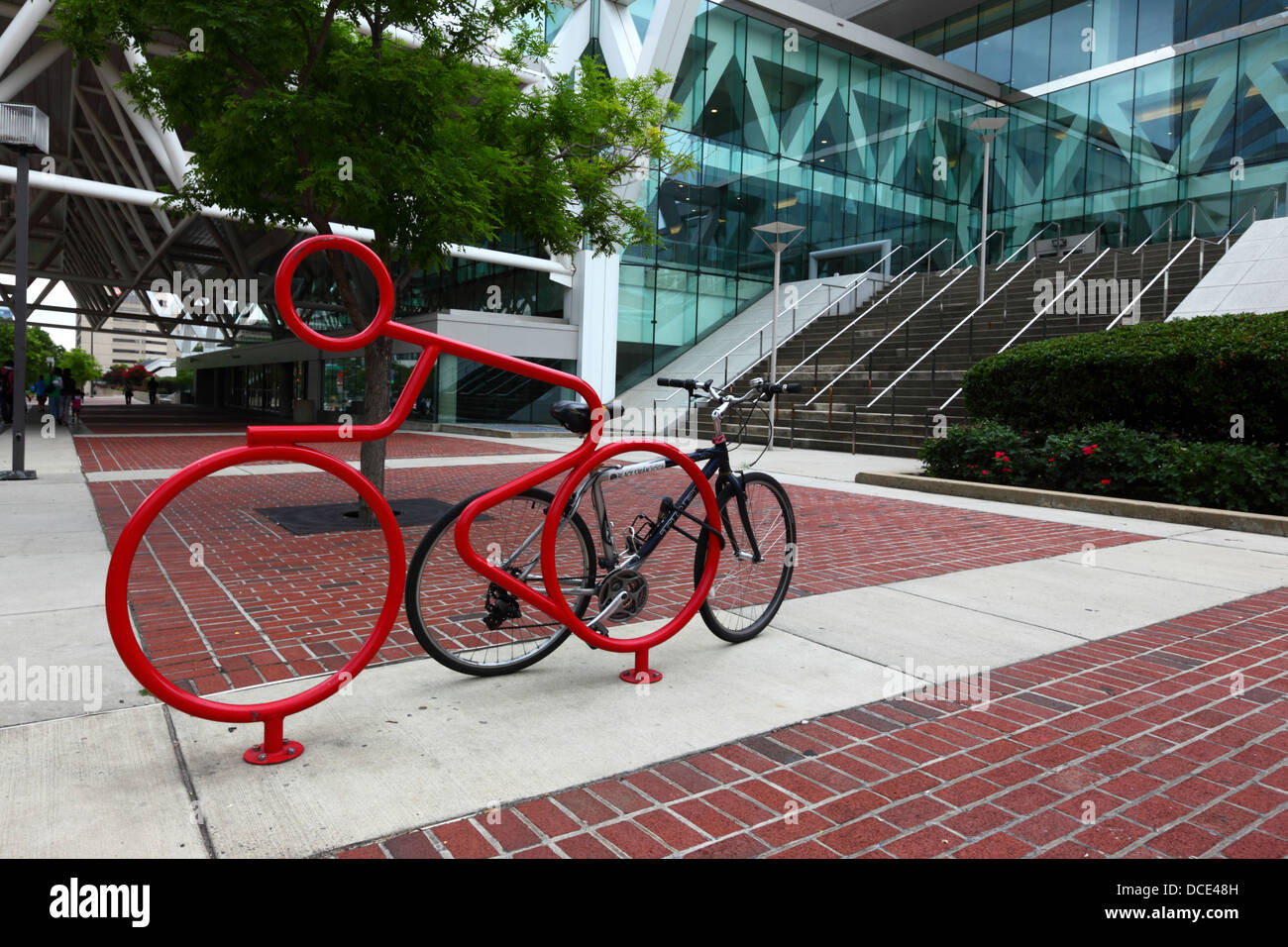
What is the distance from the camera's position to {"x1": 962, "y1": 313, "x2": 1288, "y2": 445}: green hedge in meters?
9.54

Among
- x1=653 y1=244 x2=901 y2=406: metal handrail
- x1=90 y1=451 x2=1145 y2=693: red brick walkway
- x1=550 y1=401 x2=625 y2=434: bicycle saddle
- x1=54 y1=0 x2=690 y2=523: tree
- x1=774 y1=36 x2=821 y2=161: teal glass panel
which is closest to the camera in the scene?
x1=550 y1=401 x2=625 y2=434: bicycle saddle

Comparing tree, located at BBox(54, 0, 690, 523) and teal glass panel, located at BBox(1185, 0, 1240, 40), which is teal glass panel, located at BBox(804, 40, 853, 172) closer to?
teal glass panel, located at BBox(1185, 0, 1240, 40)

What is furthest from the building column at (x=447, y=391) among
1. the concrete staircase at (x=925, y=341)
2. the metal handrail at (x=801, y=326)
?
the concrete staircase at (x=925, y=341)

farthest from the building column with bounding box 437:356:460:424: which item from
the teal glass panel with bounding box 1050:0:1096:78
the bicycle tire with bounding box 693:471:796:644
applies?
the teal glass panel with bounding box 1050:0:1096:78

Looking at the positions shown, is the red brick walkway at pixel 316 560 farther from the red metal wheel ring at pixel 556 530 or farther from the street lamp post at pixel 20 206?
the street lamp post at pixel 20 206

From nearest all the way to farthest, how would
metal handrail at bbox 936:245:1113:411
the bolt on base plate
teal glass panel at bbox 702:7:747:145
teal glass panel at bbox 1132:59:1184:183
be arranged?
the bolt on base plate
metal handrail at bbox 936:245:1113:411
teal glass panel at bbox 702:7:747:145
teal glass panel at bbox 1132:59:1184:183

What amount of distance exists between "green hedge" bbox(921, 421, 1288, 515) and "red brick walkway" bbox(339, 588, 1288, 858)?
602 cm

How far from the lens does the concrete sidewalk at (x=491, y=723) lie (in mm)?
2637

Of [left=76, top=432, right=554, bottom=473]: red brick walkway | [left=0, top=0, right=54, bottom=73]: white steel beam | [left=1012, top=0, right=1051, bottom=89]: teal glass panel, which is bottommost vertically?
[left=76, top=432, right=554, bottom=473]: red brick walkway

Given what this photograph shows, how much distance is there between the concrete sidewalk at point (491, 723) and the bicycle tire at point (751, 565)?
146 mm

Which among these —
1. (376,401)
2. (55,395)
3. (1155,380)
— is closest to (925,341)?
(1155,380)

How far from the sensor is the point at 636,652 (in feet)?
13.4
